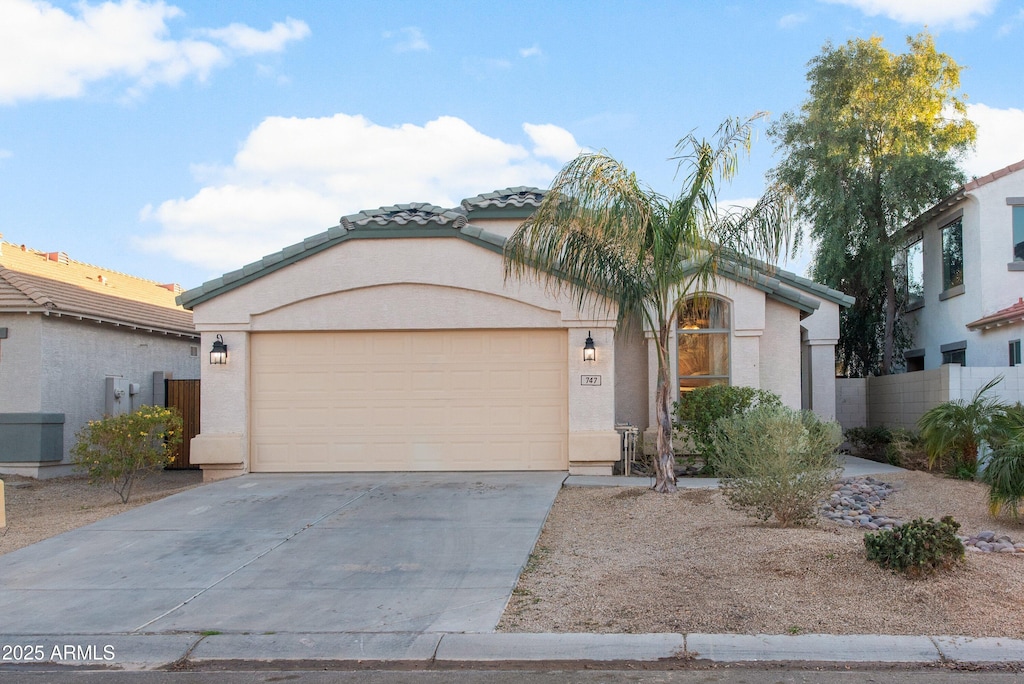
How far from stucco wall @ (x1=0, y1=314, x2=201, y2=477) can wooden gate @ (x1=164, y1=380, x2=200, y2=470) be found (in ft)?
4.04

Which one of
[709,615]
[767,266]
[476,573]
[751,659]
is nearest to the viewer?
[751,659]

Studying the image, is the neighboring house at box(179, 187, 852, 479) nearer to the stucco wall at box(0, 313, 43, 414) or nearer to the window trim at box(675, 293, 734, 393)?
the window trim at box(675, 293, 734, 393)

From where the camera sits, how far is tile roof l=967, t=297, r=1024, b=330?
16.8m

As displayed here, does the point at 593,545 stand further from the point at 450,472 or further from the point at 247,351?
the point at 247,351

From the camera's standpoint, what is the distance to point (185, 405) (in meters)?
18.6

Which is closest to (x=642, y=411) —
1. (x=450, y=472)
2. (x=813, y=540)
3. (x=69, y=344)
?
(x=450, y=472)

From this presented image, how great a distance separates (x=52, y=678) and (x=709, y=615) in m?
4.73

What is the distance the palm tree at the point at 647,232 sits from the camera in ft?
35.1

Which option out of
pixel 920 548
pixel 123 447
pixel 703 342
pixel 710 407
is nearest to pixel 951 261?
pixel 703 342

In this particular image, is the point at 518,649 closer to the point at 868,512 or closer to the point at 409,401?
the point at 868,512

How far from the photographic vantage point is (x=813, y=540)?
8555 mm

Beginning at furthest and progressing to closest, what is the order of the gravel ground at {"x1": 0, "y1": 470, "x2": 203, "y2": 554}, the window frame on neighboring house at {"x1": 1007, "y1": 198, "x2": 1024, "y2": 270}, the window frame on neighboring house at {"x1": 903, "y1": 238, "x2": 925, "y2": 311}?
the window frame on neighboring house at {"x1": 903, "y1": 238, "x2": 925, "y2": 311} → the window frame on neighboring house at {"x1": 1007, "y1": 198, "x2": 1024, "y2": 270} → the gravel ground at {"x1": 0, "y1": 470, "x2": 203, "y2": 554}

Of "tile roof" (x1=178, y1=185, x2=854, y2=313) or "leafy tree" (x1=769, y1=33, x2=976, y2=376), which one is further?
"leafy tree" (x1=769, y1=33, x2=976, y2=376)

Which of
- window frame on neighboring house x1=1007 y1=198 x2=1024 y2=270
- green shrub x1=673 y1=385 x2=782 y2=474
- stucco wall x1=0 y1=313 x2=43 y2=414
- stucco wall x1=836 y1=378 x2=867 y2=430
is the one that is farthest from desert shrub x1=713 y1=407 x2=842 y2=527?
stucco wall x1=0 y1=313 x2=43 y2=414
